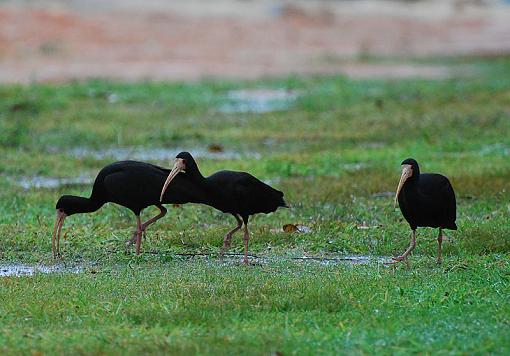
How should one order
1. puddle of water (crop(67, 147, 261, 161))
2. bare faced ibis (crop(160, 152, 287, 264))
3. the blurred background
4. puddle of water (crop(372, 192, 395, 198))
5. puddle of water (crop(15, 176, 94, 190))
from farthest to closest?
the blurred background < puddle of water (crop(67, 147, 261, 161)) < puddle of water (crop(15, 176, 94, 190)) < puddle of water (crop(372, 192, 395, 198)) < bare faced ibis (crop(160, 152, 287, 264))

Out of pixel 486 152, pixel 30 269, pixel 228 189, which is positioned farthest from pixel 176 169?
pixel 486 152

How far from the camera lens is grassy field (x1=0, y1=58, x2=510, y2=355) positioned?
7059mm

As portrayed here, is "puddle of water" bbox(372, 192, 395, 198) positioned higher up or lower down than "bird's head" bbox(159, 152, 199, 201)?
lower down

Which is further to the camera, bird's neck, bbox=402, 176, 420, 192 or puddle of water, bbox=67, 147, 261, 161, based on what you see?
puddle of water, bbox=67, 147, 261, 161

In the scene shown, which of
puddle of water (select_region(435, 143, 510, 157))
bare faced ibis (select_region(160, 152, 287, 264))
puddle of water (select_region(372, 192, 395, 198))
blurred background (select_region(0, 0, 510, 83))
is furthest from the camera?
blurred background (select_region(0, 0, 510, 83))

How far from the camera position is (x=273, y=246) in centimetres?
1024

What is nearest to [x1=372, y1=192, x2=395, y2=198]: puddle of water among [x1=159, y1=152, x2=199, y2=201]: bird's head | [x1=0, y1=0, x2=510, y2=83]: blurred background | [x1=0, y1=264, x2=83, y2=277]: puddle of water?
[x1=159, y1=152, x2=199, y2=201]: bird's head

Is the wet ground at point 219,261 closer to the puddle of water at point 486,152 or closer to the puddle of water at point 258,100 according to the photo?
the puddle of water at point 486,152

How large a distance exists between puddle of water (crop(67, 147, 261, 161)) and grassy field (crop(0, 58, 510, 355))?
0.21 ft

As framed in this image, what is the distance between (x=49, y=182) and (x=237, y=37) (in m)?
33.4

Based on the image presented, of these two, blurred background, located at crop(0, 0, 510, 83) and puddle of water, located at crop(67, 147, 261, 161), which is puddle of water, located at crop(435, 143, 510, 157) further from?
blurred background, located at crop(0, 0, 510, 83)

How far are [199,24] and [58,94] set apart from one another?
1042 inches

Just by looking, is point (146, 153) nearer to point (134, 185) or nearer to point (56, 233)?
point (56, 233)

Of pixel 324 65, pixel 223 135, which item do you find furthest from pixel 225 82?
pixel 223 135
